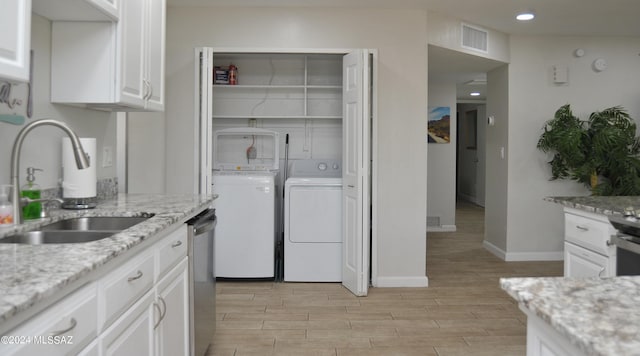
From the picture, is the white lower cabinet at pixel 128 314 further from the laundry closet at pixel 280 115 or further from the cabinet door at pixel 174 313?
the laundry closet at pixel 280 115

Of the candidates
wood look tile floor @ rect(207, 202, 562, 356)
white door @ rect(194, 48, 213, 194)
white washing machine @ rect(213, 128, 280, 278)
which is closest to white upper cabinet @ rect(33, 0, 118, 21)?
white door @ rect(194, 48, 213, 194)

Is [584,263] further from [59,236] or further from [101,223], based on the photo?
[59,236]

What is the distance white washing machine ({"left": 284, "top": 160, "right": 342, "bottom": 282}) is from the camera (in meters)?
4.26

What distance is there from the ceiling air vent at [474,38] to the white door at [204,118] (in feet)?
7.99

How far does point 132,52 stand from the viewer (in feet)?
7.93

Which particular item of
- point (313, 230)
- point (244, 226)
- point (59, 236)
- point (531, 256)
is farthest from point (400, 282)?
point (59, 236)

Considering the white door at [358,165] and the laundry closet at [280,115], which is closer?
→ the white door at [358,165]

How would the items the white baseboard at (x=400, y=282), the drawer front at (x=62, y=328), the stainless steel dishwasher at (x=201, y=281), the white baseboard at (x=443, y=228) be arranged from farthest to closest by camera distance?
1. the white baseboard at (x=443, y=228)
2. the white baseboard at (x=400, y=282)
3. the stainless steel dishwasher at (x=201, y=281)
4. the drawer front at (x=62, y=328)

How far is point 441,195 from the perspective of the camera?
704 centimetres

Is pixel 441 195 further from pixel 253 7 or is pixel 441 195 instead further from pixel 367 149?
pixel 253 7

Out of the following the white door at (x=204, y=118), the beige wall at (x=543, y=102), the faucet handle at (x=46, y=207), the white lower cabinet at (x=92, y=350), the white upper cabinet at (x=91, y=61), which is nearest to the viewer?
the white lower cabinet at (x=92, y=350)

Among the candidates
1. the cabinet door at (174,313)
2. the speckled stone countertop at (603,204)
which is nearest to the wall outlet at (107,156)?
the cabinet door at (174,313)

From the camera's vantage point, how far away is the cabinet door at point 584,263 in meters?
2.40

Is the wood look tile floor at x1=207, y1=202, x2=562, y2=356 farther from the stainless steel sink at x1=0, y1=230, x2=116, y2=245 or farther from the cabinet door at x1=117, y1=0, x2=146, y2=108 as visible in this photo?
the cabinet door at x1=117, y1=0, x2=146, y2=108
